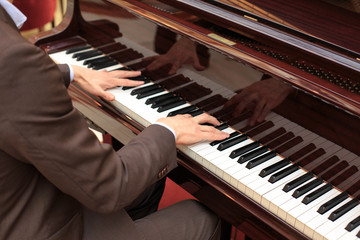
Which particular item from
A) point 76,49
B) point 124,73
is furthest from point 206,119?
point 76,49

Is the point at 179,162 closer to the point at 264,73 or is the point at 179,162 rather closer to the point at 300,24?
the point at 264,73

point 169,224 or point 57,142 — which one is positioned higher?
point 57,142

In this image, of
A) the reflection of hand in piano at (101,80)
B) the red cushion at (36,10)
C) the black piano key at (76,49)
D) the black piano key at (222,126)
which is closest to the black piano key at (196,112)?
the black piano key at (222,126)

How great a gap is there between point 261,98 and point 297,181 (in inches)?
12.4

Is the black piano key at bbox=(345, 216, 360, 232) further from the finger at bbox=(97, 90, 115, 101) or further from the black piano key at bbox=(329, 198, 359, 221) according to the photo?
the finger at bbox=(97, 90, 115, 101)

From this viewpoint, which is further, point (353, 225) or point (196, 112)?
point (196, 112)

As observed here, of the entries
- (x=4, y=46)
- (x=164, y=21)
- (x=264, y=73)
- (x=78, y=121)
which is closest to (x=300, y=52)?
(x=264, y=73)

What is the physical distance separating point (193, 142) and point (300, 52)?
1.69 ft

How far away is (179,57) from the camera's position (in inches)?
68.1

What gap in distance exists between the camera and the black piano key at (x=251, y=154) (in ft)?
4.80

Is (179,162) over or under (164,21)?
under

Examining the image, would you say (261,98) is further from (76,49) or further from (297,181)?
(76,49)

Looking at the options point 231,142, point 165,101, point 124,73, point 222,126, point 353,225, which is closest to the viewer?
point 353,225

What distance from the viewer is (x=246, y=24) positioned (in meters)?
1.66
